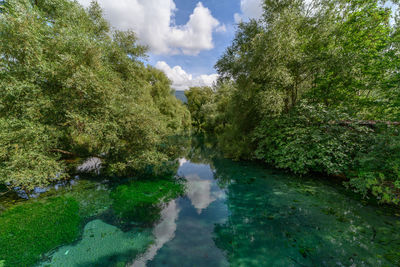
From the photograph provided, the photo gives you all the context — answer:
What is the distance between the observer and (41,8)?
9273 millimetres

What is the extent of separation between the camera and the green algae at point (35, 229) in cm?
411

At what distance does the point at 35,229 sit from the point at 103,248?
8.99 ft

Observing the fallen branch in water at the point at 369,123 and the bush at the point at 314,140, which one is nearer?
the fallen branch in water at the point at 369,123

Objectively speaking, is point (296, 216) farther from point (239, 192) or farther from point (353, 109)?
point (353, 109)

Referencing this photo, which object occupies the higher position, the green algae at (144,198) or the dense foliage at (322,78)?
the dense foliage at (322,78)

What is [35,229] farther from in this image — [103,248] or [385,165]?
[385,165]

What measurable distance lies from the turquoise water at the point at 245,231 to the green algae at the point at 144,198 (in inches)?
11.7

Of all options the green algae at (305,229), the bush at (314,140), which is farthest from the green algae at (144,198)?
the bush at (314,140)

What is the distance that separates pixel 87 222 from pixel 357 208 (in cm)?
1067

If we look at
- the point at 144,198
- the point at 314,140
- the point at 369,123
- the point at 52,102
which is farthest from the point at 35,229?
the point at 369,123

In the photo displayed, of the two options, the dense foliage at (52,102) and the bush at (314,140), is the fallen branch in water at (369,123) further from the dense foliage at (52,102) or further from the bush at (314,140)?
the dense foliage at (52,102)

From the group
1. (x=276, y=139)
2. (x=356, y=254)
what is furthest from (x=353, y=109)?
(x=356, y=254)

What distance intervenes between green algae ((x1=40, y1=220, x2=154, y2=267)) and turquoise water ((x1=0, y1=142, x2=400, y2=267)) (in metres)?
0.02

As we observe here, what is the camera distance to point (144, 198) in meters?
7.44
